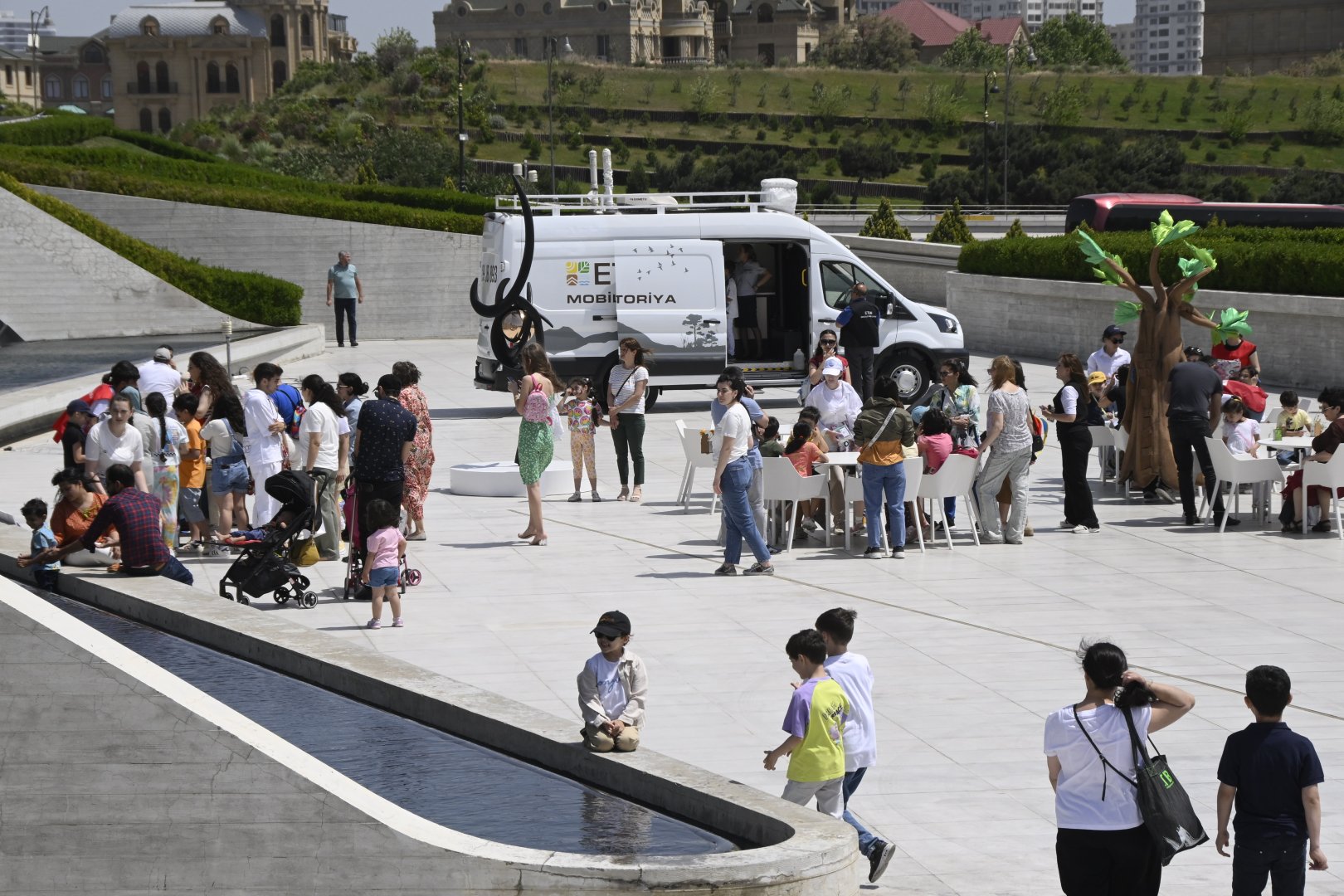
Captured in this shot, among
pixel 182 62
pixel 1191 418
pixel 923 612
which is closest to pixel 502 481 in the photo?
pixel 923 612

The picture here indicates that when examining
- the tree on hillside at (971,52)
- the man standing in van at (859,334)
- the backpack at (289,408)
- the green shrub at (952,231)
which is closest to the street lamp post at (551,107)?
the green shrub at (952,231)

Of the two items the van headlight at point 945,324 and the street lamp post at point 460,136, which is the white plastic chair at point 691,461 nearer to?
the van headlight at point 945,324

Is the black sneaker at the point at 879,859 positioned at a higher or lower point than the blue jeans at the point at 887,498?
lower

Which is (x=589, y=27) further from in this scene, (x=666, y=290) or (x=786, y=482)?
(x=786, y=482)

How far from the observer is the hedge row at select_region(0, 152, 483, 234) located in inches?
1262

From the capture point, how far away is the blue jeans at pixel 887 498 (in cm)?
1255

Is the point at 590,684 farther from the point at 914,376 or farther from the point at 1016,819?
the point at 914,376

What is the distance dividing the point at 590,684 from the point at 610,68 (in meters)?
104

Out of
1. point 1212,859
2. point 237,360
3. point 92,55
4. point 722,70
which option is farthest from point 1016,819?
point 92,55

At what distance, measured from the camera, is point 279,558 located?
11.2 m

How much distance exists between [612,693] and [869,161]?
80.9 meters

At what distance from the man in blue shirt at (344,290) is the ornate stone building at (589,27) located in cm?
11182

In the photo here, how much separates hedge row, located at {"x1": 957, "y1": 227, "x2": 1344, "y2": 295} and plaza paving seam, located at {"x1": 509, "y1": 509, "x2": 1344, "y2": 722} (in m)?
12.8

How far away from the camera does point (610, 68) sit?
10819cm
